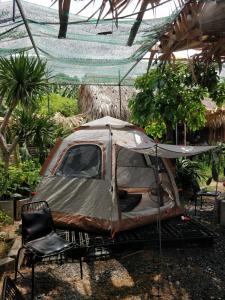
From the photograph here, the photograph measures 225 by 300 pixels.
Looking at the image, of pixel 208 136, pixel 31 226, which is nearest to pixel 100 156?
pixel 31 226

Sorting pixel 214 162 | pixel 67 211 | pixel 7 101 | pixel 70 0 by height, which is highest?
pixel 70 0

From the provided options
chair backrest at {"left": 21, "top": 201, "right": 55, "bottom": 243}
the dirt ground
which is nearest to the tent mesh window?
the dirt ground

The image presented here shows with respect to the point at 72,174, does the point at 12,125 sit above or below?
above

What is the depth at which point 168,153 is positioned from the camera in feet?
14.0

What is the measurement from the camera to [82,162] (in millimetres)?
5812

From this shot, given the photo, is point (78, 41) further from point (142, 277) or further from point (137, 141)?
point (142, 277)

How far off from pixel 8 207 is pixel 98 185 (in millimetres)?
1788

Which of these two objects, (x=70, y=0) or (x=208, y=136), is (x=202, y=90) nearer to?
(x=70, y=0)

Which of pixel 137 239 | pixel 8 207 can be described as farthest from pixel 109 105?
pixel 137 239

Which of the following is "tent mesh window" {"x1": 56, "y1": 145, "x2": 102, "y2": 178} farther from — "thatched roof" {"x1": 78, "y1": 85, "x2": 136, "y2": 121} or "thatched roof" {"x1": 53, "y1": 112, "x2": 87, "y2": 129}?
"thatched roof" {"x1": 78, "y1": 85, "x2": 136, "y2": 121}

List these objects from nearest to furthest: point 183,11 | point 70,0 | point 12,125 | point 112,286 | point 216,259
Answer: point 70,0 → point 183,11 → point 112,286 → point 216,259 → point 12,125

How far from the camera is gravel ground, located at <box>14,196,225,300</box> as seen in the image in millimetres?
3695

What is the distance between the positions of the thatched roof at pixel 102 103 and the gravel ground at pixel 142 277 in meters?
7.37

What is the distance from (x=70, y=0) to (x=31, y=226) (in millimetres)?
2594
